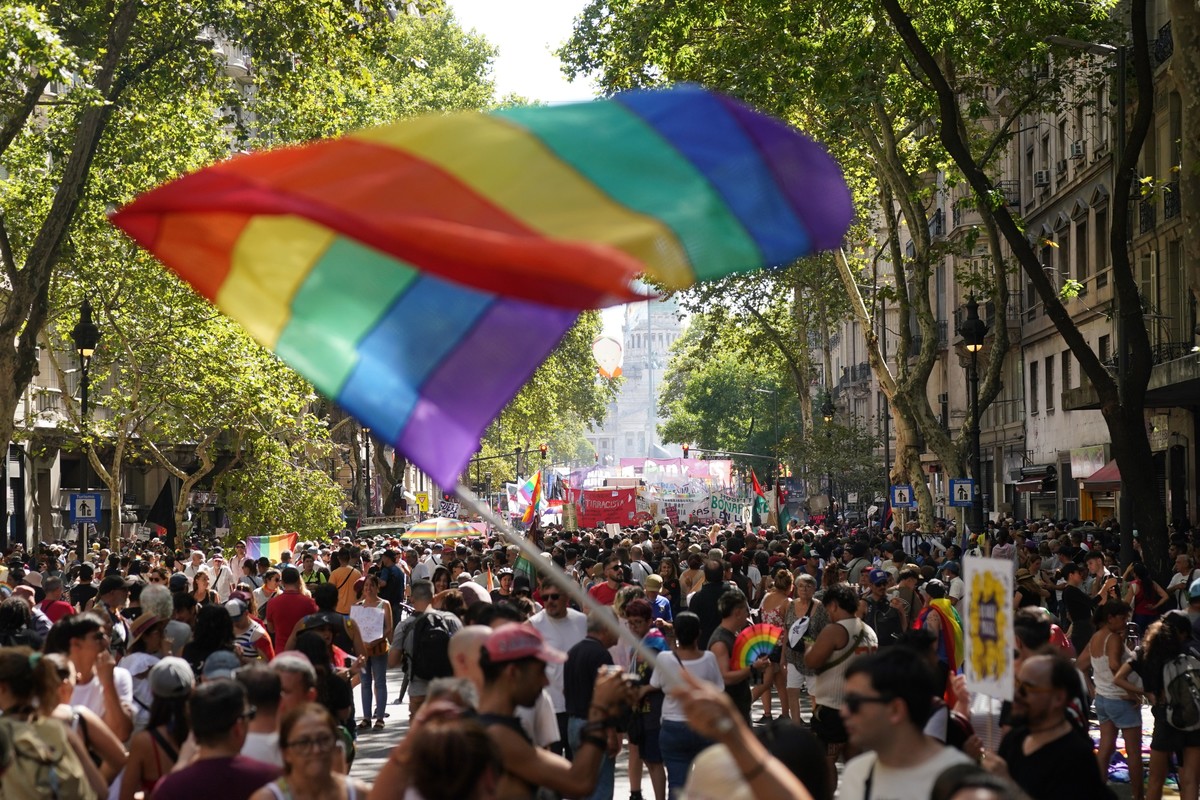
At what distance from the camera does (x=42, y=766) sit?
612cm

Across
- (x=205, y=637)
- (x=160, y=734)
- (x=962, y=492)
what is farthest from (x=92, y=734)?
(x=962, y=492)

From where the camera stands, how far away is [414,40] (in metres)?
59.1

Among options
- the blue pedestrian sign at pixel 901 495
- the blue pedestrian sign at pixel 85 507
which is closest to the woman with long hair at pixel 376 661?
the blue pedestrian sign at pixel 85 507

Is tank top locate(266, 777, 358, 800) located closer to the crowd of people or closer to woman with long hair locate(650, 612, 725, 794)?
the crowd of people

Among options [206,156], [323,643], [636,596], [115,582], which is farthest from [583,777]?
[206,156]

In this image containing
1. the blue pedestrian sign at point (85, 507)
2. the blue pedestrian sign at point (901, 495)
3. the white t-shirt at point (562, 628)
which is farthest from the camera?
the blue pedestrian sign at point (901, 495)

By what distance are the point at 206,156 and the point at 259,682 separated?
27.4m

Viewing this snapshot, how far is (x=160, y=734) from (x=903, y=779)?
3377 mm

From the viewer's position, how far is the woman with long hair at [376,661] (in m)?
15.9

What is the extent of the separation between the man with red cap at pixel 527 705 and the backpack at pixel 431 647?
568cm

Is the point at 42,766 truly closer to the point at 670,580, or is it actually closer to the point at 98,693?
the point at 98,693

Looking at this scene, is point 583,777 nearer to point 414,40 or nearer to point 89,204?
point 89,204

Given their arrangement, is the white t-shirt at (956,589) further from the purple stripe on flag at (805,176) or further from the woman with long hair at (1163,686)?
the purple stripe on flag at (805,176)

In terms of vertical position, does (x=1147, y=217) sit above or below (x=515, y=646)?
above
